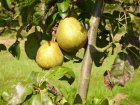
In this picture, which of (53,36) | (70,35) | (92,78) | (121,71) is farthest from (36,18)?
(92,78)

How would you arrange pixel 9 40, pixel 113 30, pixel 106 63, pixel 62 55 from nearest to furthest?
1. pixel 62 55
2. pixel 113 30
3. pixel 106 63
4. pixel 9 40

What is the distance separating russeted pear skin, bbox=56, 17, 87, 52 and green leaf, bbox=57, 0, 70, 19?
0.07 feet

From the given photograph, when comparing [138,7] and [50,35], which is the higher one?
[138,7]

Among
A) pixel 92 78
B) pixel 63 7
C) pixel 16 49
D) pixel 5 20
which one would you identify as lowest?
pixel 92 78

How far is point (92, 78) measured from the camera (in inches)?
301

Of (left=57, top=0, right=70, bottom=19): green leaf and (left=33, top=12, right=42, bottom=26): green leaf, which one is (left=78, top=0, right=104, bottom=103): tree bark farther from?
(left=33, top=12, right=42, bottom=26): green leaf

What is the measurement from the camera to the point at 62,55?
56.5 inches

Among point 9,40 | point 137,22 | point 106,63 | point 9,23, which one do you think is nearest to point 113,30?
point 137,22

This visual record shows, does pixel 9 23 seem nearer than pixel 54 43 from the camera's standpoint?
No

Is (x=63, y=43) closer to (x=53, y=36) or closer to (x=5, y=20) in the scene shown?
(x=53, y=36)

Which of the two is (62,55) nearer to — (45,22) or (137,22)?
(45,22)

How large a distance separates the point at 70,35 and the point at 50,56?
0.11 metres

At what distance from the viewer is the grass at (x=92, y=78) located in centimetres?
643

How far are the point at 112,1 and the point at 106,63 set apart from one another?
24.0ft
